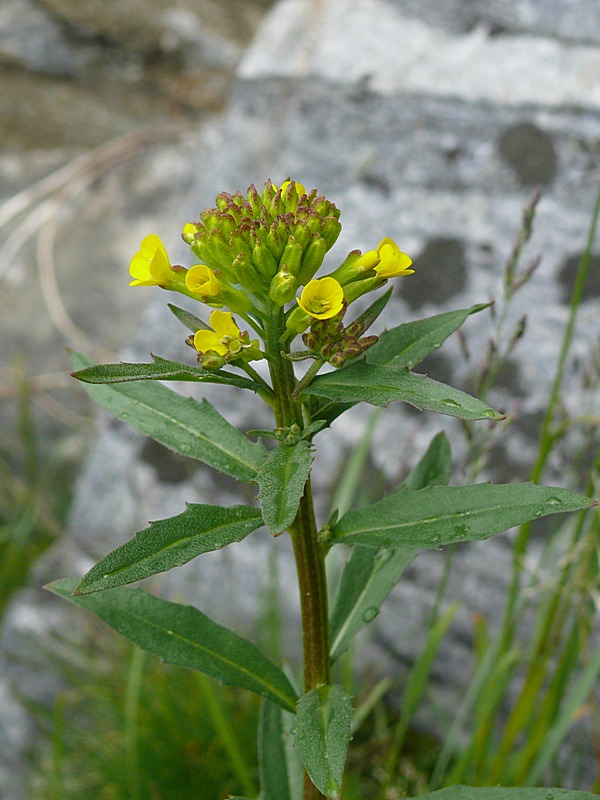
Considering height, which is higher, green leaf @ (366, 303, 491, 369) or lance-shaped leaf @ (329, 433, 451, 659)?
green leaf @ (366, 303, 491, 369)

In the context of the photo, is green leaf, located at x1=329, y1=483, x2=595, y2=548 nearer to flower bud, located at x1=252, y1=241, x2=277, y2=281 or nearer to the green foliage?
the green foliage

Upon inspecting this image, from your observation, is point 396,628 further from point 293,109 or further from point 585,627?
point 293,109

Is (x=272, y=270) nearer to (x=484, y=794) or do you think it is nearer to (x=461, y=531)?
(x=461, y=531)

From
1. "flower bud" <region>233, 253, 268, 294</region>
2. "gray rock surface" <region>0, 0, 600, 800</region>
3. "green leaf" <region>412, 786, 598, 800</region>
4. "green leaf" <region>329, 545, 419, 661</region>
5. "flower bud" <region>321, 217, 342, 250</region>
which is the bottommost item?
"green leaf" <region>412, 786, 598, 800</region>

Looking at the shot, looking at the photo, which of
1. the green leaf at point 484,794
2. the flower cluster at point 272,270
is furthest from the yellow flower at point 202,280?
the green leaf at point 484,794

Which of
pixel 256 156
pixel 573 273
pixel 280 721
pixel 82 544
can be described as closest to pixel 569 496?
pixel 280 721

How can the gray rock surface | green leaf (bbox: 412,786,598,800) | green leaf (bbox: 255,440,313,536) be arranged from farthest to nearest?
the gray rock surface < green leaf (bbox: 412,786,598,800) < green leaf (bbox: 255,440,313,536)

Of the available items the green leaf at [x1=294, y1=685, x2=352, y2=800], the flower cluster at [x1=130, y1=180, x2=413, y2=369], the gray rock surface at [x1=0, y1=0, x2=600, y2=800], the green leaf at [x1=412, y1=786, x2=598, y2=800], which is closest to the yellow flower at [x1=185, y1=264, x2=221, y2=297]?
the flower cluster at [x1=130, y1=180, x2=413, y2=369]

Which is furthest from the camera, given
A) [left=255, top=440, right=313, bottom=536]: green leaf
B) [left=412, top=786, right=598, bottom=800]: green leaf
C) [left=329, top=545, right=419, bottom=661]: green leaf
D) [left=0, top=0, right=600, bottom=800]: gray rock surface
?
[left=0, top=0, right=600, bottom=800]: gray rock surface
